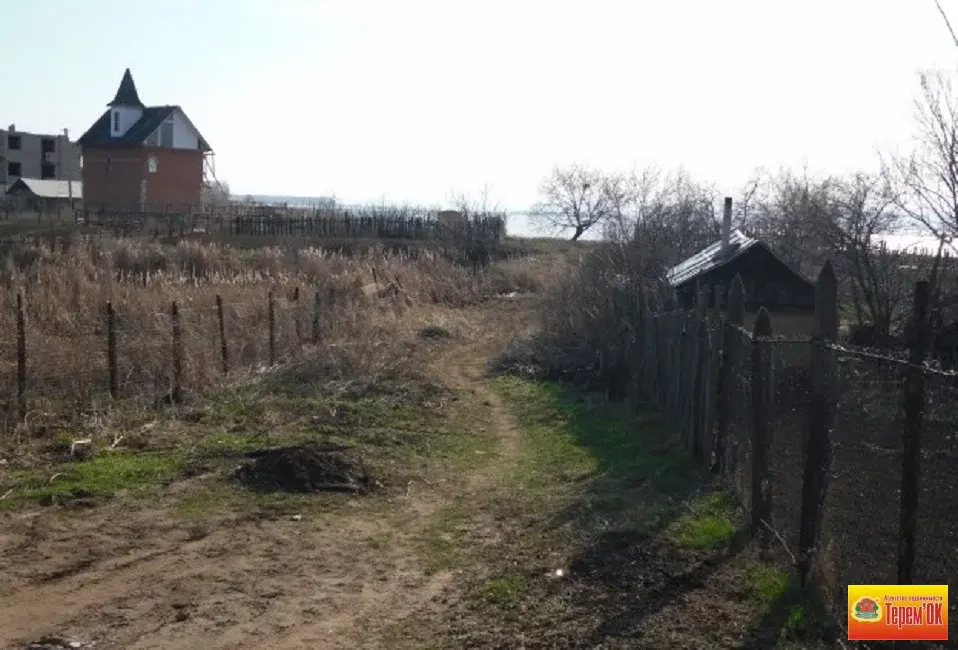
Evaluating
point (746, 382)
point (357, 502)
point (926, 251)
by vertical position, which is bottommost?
point (357, 502)

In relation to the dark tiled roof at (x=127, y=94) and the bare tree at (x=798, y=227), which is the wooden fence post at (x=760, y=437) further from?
the dark tiled roof at (x=127, y=94)

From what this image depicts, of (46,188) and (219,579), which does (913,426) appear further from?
(46,188)

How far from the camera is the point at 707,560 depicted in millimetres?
6805

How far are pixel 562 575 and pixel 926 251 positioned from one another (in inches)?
563

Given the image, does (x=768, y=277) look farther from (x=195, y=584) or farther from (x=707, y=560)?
(x=195, y=584)

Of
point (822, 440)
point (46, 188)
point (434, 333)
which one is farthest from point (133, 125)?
point (822, 440)

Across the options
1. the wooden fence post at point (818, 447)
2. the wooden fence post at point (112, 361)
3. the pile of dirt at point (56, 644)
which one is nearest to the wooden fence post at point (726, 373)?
the wooden fence post at point (818, 447)

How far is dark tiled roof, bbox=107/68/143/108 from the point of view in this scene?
204ft

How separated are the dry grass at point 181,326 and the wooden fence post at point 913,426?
10.0m

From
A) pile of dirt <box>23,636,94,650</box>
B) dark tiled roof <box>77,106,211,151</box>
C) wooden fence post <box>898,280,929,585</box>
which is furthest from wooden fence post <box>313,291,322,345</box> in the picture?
dark tiled roof <box>77,106,211,151</box>

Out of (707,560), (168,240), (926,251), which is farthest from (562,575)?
(168,240)

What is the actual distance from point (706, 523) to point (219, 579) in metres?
3.76

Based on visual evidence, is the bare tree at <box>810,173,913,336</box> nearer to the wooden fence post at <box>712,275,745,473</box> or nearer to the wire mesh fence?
the wire mesh fence

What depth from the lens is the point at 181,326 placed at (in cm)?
1547
